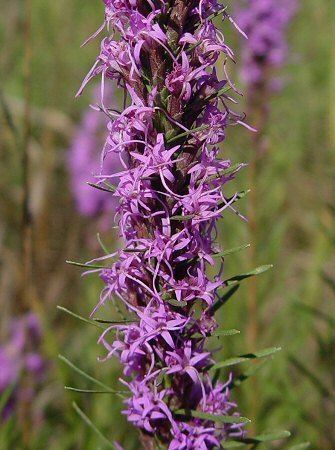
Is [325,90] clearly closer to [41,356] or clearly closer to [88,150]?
[88,150]

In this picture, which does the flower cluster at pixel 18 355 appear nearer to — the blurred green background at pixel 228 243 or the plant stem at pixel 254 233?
the blurred green background at pixel 228 243

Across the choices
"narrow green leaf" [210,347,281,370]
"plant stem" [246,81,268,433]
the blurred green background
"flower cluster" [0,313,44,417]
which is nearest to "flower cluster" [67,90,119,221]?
the blurred green background

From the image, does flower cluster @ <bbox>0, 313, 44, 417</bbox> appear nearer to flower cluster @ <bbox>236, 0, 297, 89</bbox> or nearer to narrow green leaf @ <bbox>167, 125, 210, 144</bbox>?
flower cluster @ <bbox>236, 0, 297, 89</bbox>

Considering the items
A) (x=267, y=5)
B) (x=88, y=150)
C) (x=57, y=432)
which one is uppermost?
(x=267, y=5)

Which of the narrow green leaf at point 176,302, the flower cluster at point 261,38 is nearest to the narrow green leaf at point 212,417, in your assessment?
the narrow green leaf at point 176,302

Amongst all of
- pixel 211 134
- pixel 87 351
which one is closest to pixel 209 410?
pixel 211 134
